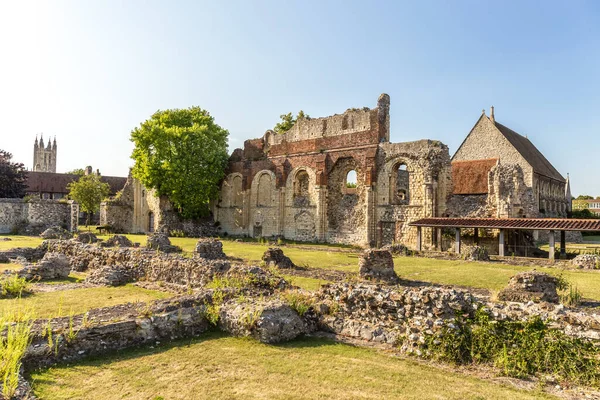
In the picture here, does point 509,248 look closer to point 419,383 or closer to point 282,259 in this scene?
point 282,259

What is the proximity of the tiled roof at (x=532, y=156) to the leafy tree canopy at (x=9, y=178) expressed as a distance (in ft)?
158

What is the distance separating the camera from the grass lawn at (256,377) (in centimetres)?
494

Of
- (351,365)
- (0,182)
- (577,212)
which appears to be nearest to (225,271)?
(351,365)

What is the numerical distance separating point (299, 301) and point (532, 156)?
39.4 m

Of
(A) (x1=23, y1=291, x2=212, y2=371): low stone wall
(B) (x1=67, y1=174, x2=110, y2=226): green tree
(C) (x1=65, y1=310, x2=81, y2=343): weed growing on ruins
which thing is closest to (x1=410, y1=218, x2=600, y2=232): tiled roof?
(A) (x1=23, y1=291, x2=212, y2=371): low stone wall

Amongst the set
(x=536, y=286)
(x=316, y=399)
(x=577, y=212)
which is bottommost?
(x=316, y=399)

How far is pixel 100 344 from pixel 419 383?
4.64 m

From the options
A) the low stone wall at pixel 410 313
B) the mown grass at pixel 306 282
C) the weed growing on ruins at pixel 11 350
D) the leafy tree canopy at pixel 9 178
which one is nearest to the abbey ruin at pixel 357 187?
the leafy tree canopy at pixel 9 178

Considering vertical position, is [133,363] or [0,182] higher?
[0,182]

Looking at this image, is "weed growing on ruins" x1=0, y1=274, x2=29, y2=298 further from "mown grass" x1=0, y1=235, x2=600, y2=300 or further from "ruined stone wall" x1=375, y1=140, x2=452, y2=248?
"ruined stone wall" x1=375, y1=140, x2=452, y2=248

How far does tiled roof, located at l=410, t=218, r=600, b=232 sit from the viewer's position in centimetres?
1777

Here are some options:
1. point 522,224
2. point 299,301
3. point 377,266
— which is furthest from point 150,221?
point 299,301

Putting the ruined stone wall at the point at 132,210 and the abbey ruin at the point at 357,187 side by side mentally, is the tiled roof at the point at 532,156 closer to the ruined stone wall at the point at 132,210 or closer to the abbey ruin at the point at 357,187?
the abbey ruin at the point at 357,187

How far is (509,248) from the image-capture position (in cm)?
2292
